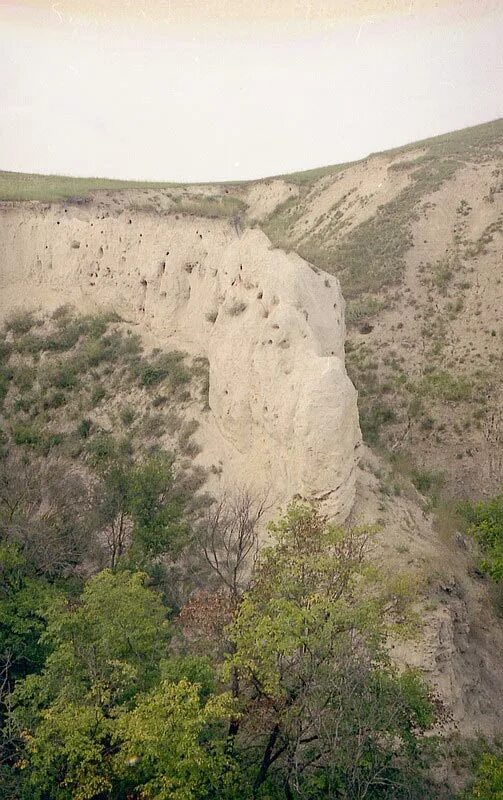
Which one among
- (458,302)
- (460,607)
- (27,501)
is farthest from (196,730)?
(458,302)

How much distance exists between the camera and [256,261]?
16.2 metres

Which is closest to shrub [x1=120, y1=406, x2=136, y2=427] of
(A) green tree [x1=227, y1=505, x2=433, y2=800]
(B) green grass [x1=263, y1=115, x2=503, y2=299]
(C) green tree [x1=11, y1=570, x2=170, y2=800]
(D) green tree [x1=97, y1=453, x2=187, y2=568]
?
(D) green tree [x1=97, y1=453, x2=187, y2=568]

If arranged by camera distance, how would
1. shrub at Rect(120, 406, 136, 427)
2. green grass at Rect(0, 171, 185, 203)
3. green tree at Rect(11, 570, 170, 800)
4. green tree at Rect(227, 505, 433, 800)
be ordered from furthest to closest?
green grass at Rect(0, 171, 185, 203), shrub at Rect(120, 406, 136, 427), green tree at Rect(11, 570, 170, 800), green tree at Rect(227, 505, 433, 800)

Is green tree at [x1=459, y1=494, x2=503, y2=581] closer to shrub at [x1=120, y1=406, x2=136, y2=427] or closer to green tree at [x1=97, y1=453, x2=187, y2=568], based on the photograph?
green tree at [x1=97, y1=453, x2=187, y2=568]

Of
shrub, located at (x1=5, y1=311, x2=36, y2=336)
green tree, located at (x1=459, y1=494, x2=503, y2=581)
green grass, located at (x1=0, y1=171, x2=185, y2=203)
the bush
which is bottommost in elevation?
green tree, located at (x1=459, y1=494, x2=503, y2=581)

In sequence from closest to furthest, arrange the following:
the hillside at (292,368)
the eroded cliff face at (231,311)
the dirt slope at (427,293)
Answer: the hillside at (292,368)
the eroded cliff face at (231,311)
the dirt slope at (427,293)

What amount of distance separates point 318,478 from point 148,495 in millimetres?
3910

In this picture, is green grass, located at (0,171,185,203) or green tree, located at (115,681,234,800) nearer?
green tree, located at (115,681,234,800)

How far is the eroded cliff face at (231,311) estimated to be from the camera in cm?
1270

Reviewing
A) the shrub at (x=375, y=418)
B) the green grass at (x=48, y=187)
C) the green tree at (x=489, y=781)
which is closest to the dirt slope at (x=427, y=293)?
the shrub at (x=375, y=418)

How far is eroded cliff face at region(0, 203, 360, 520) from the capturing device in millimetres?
12703

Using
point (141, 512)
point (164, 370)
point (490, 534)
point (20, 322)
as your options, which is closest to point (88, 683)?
point (141, 512)

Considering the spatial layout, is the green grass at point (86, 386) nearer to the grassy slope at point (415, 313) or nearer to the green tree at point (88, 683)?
the grassy slope at point (415, 313)

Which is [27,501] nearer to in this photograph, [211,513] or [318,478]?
[211,513]
